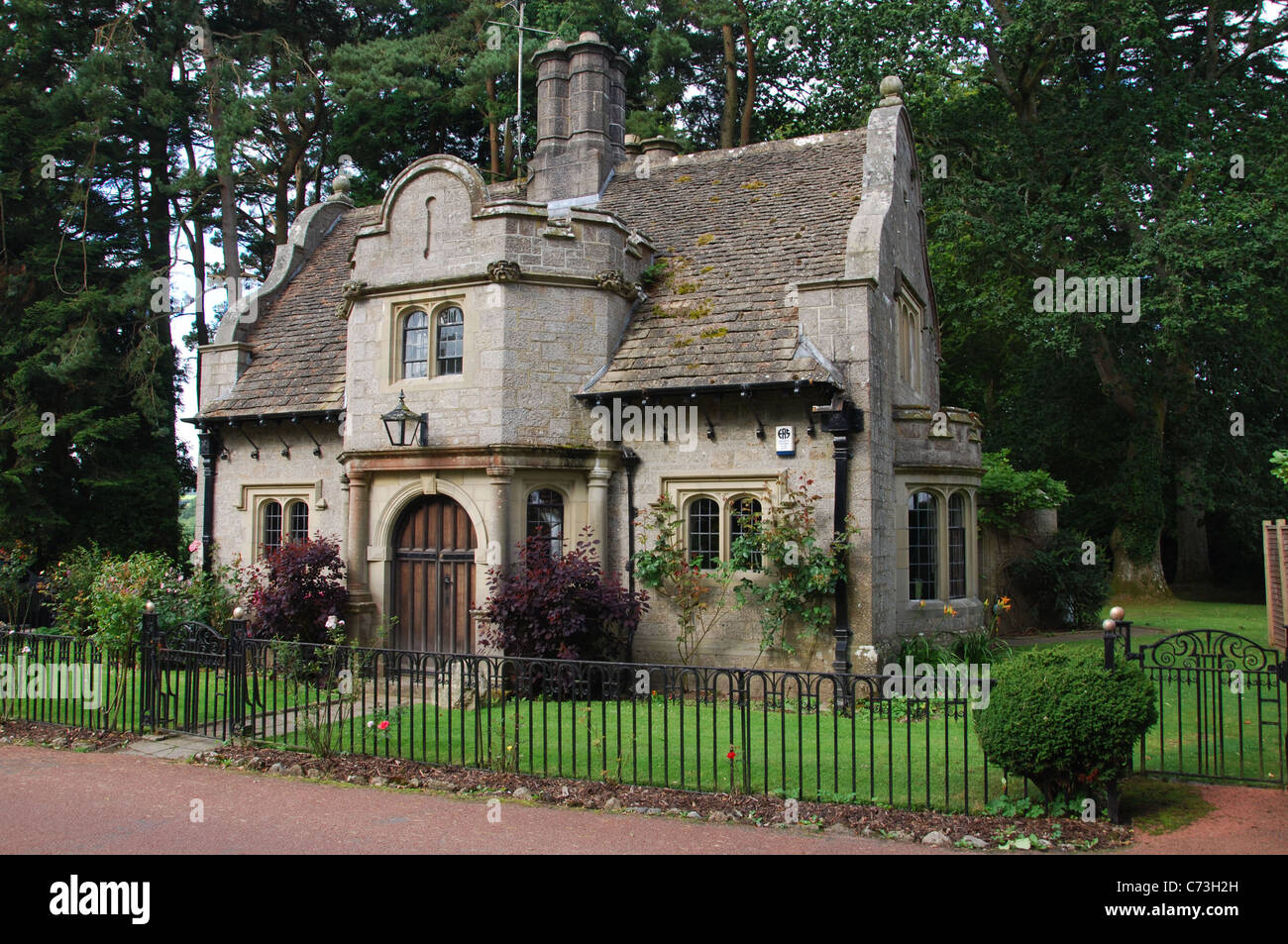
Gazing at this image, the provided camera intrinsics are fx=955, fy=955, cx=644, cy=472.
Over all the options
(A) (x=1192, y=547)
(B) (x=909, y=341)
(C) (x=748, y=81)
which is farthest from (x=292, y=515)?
(A) (x=1192, y=547)

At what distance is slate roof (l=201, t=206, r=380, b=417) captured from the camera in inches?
688

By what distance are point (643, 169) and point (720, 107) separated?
14555 millimetres

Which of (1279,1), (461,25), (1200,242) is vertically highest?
(461,25)

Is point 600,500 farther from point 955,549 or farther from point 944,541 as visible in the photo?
point 955,549

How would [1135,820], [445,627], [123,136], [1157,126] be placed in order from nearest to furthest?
[1135,820]
[445,627]
[1157,126]
[123,136]

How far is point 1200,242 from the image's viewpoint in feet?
72.4

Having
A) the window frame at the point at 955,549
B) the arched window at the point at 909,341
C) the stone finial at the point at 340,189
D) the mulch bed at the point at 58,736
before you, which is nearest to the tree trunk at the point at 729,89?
the stone finial at the point at 340,189

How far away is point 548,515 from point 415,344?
3.54 meters

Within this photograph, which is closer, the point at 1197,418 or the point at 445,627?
the point at 445,627

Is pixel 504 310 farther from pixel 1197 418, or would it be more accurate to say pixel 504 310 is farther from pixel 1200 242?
pixel 1197 418

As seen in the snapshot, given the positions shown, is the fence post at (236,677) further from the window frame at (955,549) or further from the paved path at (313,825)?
the window frame at (955,549)

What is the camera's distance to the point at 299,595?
47.8 ft

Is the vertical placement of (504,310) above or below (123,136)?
below

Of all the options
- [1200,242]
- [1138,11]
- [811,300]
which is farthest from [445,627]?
[1138,11]
